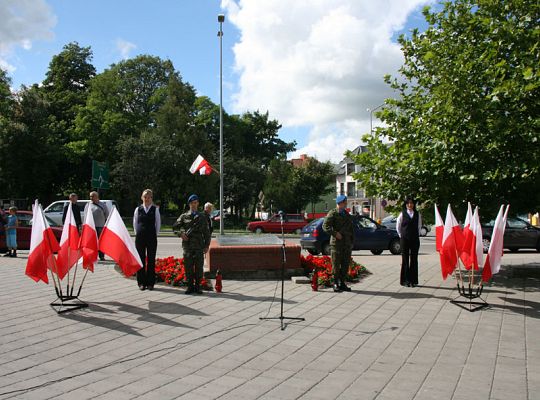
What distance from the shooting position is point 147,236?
9.37 m

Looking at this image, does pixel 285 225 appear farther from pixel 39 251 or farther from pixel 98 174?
pixel 39 251

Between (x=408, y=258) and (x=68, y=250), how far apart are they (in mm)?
6617

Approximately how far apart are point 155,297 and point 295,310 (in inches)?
102

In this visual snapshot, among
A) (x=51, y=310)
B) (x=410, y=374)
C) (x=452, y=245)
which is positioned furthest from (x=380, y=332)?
(x=51, y=310)

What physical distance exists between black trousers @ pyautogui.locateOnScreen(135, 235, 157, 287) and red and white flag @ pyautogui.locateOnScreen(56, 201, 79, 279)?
1381 millimetres

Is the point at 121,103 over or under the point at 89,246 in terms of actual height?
over

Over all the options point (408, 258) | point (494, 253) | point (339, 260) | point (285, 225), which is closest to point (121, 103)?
point (285, 225)

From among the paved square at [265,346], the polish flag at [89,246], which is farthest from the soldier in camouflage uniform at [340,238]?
the polish flag at [89,246]

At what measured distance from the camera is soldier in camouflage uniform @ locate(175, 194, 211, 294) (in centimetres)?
909

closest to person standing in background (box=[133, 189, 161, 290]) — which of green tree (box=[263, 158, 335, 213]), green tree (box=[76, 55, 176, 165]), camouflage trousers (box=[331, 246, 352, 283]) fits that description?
camouflage trousers (box=[331, 246, 352, 283])

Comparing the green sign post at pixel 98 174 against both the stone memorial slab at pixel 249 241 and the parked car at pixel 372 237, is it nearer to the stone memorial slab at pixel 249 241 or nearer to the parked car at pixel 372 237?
the parked car at pixel 372 237

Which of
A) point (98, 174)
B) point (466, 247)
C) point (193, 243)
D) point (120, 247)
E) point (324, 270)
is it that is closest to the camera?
point (120, 247)

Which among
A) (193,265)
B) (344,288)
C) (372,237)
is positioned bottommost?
(344,288)

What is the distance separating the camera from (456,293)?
9.53m
